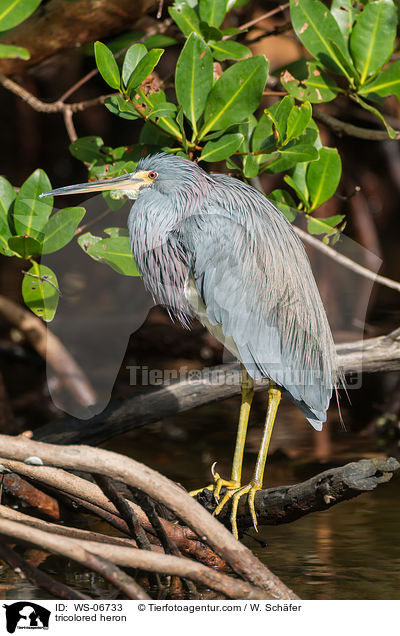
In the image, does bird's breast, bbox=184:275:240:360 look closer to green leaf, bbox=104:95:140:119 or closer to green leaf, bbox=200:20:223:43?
green leaf, bbox=104:95:140:119

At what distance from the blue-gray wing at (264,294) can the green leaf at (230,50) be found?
1.51ft

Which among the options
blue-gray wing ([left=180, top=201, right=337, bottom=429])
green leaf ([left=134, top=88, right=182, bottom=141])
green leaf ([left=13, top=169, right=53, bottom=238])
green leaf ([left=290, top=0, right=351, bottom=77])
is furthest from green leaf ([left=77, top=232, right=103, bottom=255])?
green leaf ([left=290, top=0, right=351, bottom=77])

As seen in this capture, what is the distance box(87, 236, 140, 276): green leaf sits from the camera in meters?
2.38

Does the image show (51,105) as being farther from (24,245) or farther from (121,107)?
(24,245)

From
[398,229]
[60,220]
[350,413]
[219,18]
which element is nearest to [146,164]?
[60,220]

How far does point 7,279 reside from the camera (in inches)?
277

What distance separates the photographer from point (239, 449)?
2.41 m

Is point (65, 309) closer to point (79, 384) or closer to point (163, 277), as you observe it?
point (79, 384)

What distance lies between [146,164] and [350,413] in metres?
2.44

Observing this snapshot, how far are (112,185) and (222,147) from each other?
13.5 inches

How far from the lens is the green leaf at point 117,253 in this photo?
2.38 metres

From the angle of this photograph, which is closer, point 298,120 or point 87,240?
point 298,120

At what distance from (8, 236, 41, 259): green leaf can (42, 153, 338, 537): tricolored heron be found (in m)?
0.22

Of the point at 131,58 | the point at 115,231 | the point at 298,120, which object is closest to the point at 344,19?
the point at 298,120
